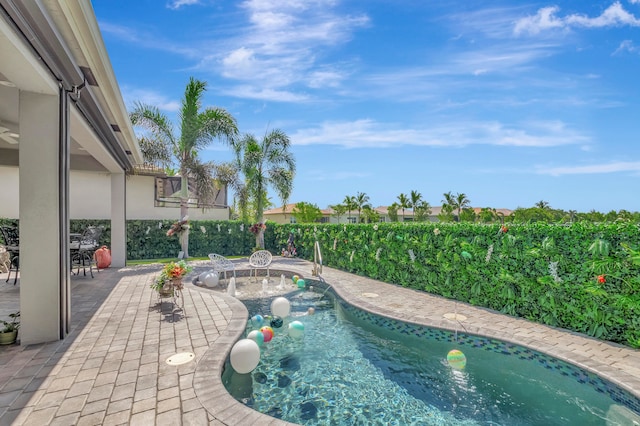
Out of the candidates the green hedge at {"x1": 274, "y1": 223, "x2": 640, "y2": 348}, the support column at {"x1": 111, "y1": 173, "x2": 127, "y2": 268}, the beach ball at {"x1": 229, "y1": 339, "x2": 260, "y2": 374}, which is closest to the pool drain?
the beach ball at {"x1": 229, "y1": 339, "x2": 260, "y2": 374}

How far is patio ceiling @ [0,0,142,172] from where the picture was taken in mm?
3248

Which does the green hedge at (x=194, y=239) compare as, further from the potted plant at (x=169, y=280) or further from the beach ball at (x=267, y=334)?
the beach ball at (x=267, y=334)

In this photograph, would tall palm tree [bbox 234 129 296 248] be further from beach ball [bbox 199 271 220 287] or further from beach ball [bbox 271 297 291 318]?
beach ball [bbox 271 297 291 318]

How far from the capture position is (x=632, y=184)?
1817 centimetres

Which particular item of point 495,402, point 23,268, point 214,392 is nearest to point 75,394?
point 214,392

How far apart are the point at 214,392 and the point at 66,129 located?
4.28 metres

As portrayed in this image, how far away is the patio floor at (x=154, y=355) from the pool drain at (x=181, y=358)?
0.24 ft

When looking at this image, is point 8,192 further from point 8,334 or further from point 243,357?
point 243,357

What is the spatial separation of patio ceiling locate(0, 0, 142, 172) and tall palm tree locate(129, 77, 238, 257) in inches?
290

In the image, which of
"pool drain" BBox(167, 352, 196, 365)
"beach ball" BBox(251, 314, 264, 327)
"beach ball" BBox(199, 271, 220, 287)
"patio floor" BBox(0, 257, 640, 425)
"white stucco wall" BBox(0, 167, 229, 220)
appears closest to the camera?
"patio floor" BBox(0, 257, 640, 425)

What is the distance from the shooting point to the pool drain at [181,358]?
3936 millimetres

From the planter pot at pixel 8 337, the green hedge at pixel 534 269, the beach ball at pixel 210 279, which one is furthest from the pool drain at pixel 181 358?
the green hedge at pixel 534 269

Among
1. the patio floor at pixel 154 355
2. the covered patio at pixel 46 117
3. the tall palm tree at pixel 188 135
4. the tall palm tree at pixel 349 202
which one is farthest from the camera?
the tall palm tree at pixel 349 202

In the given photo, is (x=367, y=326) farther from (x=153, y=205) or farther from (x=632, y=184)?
(x=632, y=184)
